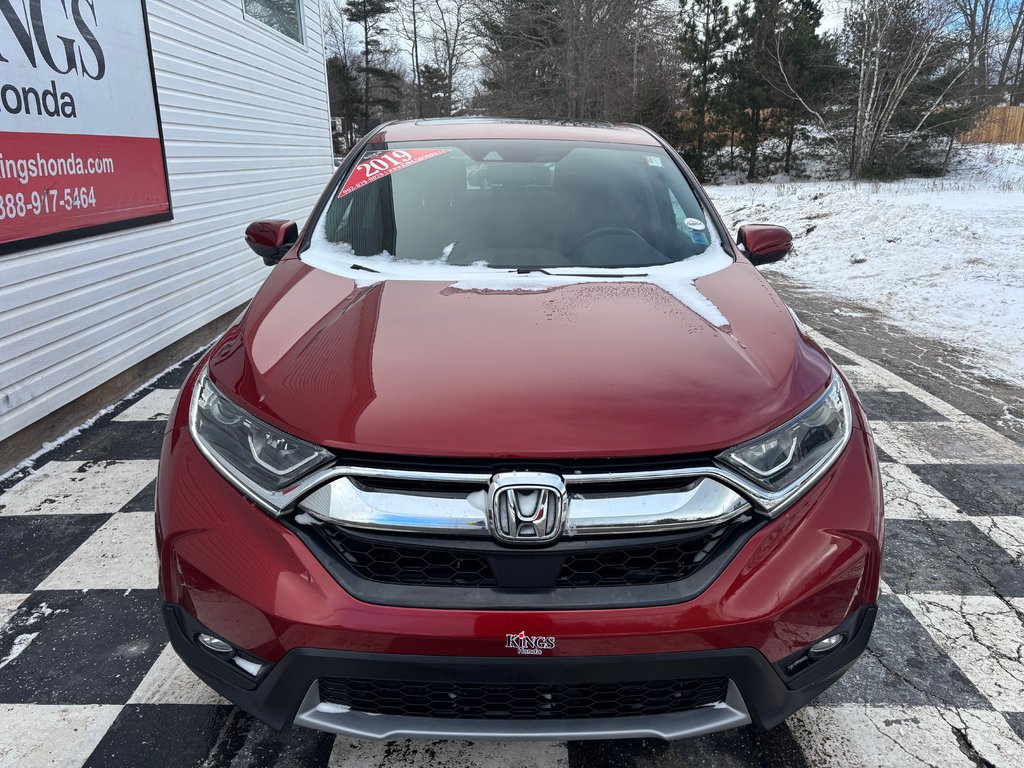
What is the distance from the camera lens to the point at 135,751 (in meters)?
1.80

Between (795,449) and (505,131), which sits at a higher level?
(505,131)

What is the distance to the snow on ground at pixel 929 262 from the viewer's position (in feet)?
20.9

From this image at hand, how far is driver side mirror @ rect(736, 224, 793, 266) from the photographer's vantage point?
2.86 m

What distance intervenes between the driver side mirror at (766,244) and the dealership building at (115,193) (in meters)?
3.45

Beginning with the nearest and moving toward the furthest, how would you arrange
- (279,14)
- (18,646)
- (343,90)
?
(18,646), (279,14), (343,90)

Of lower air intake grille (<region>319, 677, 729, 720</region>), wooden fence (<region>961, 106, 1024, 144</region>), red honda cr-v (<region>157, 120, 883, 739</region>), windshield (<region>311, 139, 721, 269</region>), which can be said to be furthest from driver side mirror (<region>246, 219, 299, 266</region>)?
wooden fence (<region>961, 106, 1024, 144</region>)

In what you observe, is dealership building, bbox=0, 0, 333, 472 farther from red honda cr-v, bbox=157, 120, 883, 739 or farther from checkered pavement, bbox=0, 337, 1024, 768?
red honda cr-v, bbox=157, 120, 883, 739

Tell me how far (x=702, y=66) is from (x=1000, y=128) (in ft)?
43.2

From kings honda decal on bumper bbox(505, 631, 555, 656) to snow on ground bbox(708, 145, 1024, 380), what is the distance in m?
5.05

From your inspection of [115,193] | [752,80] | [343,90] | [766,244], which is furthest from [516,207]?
[343,90]

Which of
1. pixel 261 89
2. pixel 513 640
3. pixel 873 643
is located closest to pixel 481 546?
pixel 513 640

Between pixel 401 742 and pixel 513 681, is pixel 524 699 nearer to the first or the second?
pixel 513 681

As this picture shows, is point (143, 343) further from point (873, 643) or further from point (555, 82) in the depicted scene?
point (555, 82)

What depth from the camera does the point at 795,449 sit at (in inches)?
60.6
